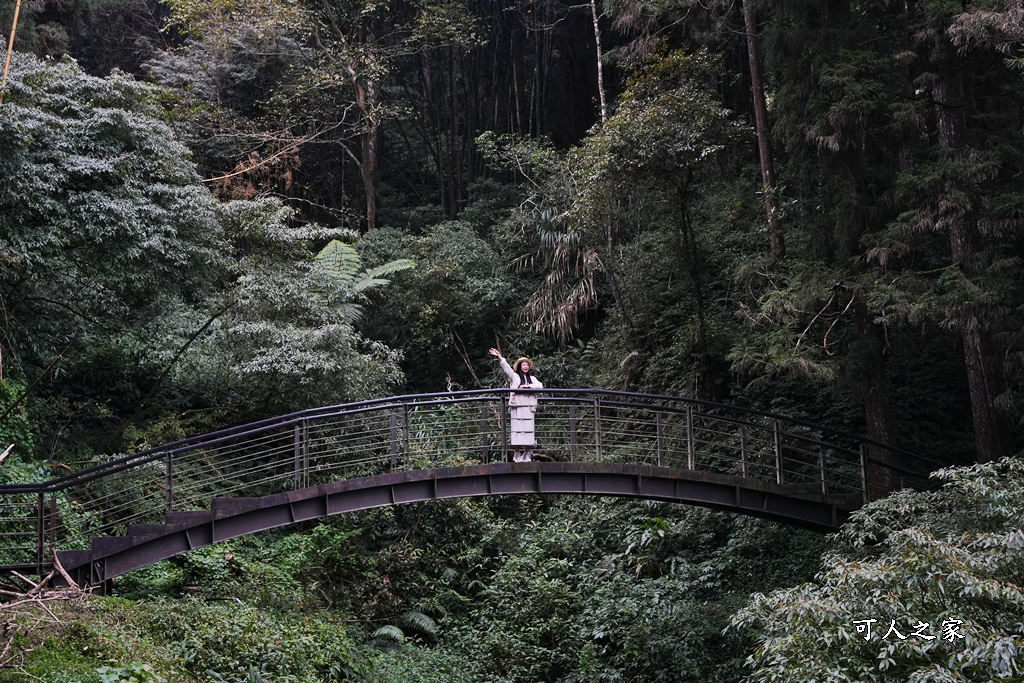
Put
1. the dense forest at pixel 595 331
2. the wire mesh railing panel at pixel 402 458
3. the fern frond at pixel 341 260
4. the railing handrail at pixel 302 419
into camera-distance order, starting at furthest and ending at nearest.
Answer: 1. the fern frond at pixel 341 260
2. the wire mesh railing panel at pixel 402 458
3. the railing handrail at pixel 302 419
4. the dense forest at pixel 595 331

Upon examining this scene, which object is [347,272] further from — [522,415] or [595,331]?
[522,415]

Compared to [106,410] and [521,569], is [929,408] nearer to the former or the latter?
[521,569]

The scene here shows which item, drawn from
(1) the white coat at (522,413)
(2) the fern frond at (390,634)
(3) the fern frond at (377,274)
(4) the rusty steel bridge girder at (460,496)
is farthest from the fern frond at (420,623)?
(3) the fern frond at (377,274)

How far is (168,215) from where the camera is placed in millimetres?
15383

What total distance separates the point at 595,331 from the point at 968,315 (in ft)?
32.9

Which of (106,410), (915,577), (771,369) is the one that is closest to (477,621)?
(771,369)

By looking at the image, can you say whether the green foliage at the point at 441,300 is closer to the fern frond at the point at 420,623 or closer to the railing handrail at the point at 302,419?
the fern frond at the point at 420,623

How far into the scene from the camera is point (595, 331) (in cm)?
2084

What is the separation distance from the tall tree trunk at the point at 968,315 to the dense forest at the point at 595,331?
48 millimetres

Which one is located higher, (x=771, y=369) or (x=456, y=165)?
(x=456, y=165)

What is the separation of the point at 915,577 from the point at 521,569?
28.5 ft

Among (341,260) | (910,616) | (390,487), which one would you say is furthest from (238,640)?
(341,260)

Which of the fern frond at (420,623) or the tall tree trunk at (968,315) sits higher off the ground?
the tall tree trunk at (968,315)

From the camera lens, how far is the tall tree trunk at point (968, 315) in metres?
11.9
